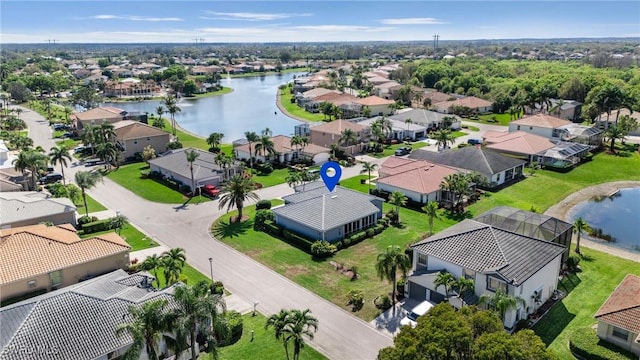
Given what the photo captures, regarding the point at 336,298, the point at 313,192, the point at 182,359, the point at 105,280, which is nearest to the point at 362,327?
the point at 336,298

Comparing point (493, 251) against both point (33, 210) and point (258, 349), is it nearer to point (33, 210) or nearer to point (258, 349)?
point (258, 349)

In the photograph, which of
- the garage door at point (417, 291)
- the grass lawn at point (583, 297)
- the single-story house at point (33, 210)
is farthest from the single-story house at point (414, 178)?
the single-story house at point (33, 210)

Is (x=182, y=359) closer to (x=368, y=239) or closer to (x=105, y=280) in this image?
(x=105, y=280)

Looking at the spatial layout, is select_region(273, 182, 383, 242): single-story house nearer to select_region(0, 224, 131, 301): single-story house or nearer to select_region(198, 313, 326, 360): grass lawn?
select_region(198, 313, 326, 360): grass lawn

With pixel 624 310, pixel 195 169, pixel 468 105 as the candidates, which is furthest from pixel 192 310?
pixel 468 105

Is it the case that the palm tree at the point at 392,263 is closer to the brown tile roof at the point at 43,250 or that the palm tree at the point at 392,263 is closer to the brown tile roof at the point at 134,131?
the brown tile roof at the point at 43,250

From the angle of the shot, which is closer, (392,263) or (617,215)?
(392,263)

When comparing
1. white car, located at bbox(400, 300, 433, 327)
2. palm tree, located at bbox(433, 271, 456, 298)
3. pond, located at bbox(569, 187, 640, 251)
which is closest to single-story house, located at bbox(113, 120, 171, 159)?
white car, located at bbox(400, 300, 433, 327)
